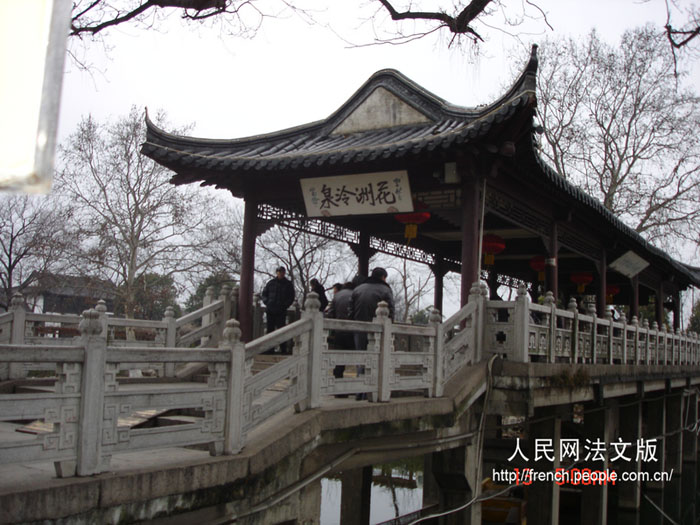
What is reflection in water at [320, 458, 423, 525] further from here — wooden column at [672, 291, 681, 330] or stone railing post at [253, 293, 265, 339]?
wooden column at [672, 291, 681, 330]

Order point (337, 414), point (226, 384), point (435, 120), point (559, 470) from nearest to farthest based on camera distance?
point (226, 384), point (337, 414), point (435, 120), point (559, 470)

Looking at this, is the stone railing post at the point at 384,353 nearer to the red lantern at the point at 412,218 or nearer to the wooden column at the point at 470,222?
the wooden column at the point at 470,222

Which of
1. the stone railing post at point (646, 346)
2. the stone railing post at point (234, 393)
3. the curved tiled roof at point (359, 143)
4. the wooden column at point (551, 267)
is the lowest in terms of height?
the stone railing post at point (234, 393)

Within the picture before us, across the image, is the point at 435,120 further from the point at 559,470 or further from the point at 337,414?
the point at 559,470

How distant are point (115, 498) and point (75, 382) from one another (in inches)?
28.2

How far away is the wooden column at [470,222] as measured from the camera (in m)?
8.48

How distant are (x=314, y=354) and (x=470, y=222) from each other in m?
3.61

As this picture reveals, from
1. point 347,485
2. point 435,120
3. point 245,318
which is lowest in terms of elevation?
point 347,485

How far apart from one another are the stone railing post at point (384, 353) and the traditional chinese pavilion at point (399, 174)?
2.33 meters

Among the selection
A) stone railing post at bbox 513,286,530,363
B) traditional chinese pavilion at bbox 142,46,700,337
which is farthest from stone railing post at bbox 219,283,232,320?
stone railing post at bbox 513,286,530,363

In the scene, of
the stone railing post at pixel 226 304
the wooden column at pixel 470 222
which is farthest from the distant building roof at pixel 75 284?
the wooden column at pixel 470 222

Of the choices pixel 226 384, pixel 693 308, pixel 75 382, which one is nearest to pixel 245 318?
pixel 226 384

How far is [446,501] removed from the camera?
8.07 m

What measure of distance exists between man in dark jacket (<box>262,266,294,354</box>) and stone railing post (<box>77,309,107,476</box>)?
17.8ft
